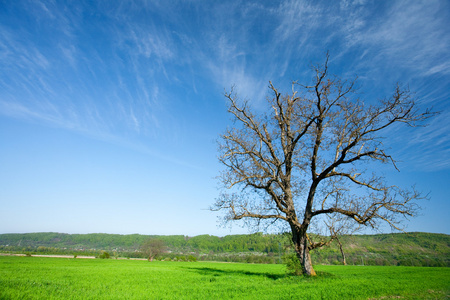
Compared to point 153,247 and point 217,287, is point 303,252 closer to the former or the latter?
point 217,287

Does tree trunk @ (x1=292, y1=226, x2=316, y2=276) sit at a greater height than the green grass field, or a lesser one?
greater

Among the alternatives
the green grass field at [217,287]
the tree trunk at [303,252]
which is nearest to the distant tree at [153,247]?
the green grass field at [217,287]

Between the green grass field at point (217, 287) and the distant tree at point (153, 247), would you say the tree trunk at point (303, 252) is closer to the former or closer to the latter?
the green grass field at point (217, 287)

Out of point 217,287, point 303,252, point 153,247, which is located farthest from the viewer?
point 153,247

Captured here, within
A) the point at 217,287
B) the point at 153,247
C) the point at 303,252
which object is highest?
the point at 153,247

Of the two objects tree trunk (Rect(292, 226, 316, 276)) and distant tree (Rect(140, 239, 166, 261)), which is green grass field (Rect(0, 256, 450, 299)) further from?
distant tree (Rect(140, 239, 166, 261))

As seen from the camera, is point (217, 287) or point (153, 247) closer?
point (217, 287)

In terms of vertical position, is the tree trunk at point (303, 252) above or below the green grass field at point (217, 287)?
above

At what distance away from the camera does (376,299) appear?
873cm

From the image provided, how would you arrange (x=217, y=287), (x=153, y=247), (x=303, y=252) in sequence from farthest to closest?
1. (x=153, y=247)
2. (x=303, y=252)
3. (x=217, y=287)

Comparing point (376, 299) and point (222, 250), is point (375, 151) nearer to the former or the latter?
point (376, 299)

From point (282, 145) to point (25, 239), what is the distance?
24765 cm

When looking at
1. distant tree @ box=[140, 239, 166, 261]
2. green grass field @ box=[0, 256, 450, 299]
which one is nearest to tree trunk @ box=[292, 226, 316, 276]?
green grass field @ box=[0, 256, 450, 299]

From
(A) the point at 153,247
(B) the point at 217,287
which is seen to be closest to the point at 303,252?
(B) the point at 217,287
